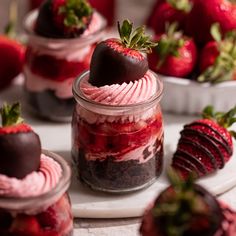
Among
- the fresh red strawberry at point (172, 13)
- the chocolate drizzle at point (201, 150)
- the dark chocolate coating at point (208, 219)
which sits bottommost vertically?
the chocolate drizzle at point (201, 150)

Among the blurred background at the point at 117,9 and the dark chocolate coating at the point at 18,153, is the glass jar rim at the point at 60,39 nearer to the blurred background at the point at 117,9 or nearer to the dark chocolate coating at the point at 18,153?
the dark chocolate coating at the point at 18,153

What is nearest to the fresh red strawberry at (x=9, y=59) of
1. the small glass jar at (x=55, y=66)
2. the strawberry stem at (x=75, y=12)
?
the small glass jar at (x=55, y=66)

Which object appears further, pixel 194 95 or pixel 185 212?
pixel 194 95

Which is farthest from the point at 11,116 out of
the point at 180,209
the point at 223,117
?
the point at 223,117

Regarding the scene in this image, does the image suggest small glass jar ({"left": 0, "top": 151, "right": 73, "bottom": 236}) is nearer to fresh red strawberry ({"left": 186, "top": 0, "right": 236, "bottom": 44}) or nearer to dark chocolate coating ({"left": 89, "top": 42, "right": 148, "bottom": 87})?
dark chocolate coating ({"left": 89, "top": 42, "right": 148, "bottom": 87})

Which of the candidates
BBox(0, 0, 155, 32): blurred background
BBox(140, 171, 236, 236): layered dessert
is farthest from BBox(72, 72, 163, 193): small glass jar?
BBox(0, 0, 155, 32): blurred background

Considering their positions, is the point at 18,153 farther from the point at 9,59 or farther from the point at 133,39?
the point at 9,59

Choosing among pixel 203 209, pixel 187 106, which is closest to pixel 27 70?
pixel 187 106
